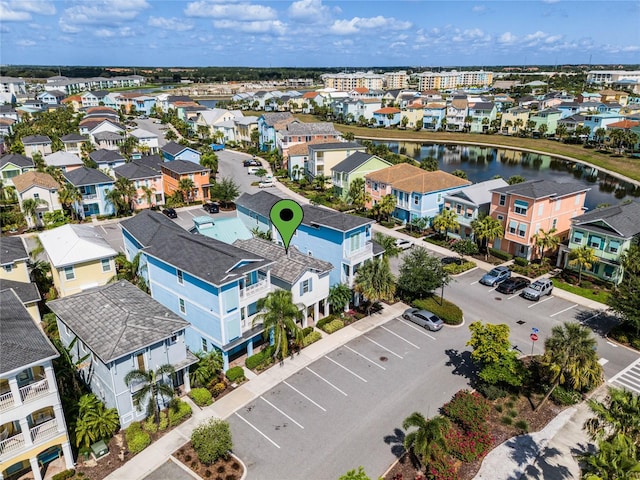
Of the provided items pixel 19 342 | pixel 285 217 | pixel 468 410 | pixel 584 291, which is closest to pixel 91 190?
pixel 285 217

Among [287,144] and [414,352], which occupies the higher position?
[287,144]

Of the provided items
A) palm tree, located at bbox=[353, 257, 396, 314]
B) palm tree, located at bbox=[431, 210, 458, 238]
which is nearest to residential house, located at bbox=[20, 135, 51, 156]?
palm tree, located at bbox=[431, 210, 458, 238]

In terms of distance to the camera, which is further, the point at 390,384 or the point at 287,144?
the point at 287,144

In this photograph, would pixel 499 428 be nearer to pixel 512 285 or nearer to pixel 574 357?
pixel 574 357

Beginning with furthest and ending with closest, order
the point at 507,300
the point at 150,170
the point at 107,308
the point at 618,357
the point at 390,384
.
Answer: the point at 150,170 → the point at 507,300 → the point at 618,357 → the point at 390,384 → the point at 107,308

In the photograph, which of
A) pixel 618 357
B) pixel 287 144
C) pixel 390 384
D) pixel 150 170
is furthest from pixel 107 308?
pixel 287 144

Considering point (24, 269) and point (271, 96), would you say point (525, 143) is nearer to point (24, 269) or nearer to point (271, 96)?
point (271, 96)

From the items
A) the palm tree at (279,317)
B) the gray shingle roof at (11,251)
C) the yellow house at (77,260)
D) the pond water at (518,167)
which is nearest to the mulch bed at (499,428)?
the palm tree at (279,317)
